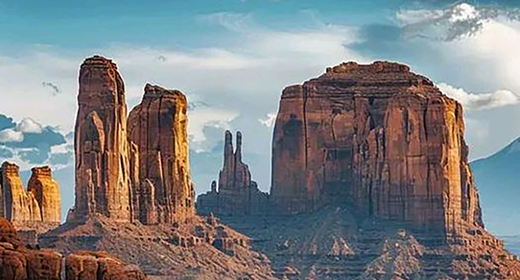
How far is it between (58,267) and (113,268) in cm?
251

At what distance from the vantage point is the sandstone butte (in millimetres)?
100875

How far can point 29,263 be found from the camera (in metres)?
101

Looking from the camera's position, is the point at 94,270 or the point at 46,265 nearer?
the point at 46,265

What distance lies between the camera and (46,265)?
334 ft

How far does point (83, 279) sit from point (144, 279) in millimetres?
3778

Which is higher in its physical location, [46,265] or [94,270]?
[46,265]

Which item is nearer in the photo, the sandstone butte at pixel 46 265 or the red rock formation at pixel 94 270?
the sandstone butte at pixel 46 265

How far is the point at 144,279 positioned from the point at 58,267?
196 inches

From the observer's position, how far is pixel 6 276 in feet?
330

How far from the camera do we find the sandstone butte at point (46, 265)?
331 ft

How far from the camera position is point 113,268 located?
102 metres

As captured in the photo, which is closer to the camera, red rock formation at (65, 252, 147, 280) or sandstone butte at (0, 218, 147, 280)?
sandstone butte at (0, 218, 147, 280)

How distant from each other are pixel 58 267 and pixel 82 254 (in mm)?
4074

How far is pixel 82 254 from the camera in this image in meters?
105
